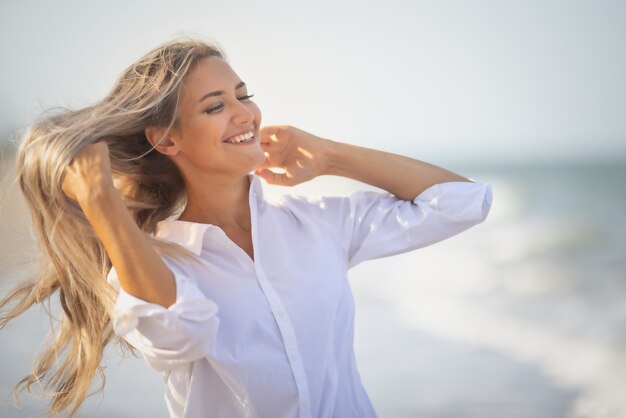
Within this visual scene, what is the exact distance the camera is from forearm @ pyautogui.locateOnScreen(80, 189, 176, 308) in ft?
6.40

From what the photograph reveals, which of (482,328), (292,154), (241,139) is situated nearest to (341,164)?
(292,154)

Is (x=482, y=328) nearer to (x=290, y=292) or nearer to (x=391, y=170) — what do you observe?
(x=391, y=170)

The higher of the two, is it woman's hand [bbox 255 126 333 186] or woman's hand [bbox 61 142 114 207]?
woman's hand [bbox 61 142 114 207]

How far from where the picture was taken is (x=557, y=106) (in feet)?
35.1

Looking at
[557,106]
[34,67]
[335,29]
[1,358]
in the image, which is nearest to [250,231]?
[1,358]

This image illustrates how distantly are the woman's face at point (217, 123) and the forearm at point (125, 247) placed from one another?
15.9 inches

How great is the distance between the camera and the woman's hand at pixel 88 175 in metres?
1.95

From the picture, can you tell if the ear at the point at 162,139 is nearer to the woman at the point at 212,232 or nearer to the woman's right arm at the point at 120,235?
the woman at the point at 212,232

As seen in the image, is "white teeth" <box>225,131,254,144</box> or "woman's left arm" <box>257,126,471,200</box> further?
"woman's left arm" <box>257,126,471,200</box>

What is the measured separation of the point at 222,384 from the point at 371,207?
2.18 feet

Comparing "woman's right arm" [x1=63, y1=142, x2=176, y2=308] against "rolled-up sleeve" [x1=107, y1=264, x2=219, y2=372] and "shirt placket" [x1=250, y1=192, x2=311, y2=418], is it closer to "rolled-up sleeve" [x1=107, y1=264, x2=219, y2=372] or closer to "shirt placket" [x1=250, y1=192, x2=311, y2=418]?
"rolled-up sleeve" [x1=107, y1=264, x2=219, y2=372]

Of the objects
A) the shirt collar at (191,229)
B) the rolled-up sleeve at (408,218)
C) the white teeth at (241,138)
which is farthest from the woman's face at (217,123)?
the rolled-up sleeve at (408,218)

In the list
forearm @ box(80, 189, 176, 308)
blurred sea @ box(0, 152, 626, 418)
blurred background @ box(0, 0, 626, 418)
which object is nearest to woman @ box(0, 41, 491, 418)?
forearm @ box(80, 189, 176, 308)

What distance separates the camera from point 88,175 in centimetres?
197
